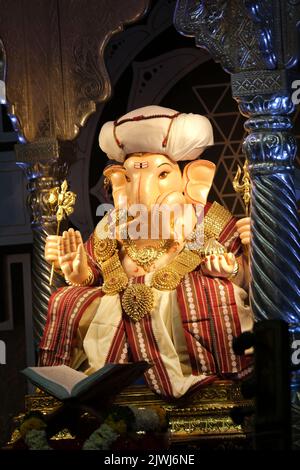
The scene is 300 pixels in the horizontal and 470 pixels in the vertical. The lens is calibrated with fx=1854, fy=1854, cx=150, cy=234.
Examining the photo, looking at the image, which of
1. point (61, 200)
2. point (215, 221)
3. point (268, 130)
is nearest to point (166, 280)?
point (215, 221)

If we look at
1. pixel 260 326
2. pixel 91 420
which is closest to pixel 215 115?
pixel 91 420

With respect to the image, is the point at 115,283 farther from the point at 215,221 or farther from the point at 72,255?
the point at 215,221

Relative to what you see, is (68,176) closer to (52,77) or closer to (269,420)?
(52,77)

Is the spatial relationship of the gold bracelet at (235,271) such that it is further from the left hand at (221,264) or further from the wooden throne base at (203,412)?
the wooden throne base at (203,412)

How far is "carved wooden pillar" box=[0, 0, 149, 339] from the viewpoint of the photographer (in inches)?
426

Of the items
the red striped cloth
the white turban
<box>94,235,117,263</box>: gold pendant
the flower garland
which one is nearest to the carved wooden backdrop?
the white turban

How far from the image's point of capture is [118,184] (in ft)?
35.2

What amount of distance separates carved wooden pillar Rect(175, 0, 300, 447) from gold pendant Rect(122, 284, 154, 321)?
0.68 m

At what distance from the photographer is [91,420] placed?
9680 mm

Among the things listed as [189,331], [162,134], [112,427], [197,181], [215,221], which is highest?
[162,134]

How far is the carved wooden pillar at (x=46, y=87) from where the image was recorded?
10.8 meters

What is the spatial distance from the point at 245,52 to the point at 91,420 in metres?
2.13

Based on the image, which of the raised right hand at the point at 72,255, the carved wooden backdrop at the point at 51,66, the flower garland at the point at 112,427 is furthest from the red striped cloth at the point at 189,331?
the carved wooden backdrop at the point at 51,66

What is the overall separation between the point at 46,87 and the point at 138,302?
152 cm
